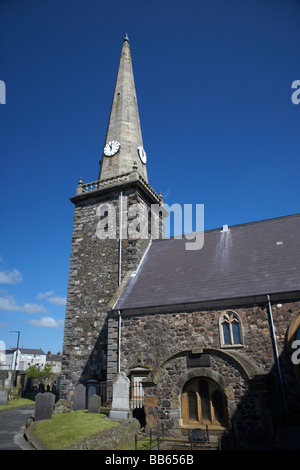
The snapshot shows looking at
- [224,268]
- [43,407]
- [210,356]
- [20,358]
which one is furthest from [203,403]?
[20,358]

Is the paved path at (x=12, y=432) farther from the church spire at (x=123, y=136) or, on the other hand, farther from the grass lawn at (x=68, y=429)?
the church spire at (x=123, y=136)

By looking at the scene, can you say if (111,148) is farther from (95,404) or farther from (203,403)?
(203,403)

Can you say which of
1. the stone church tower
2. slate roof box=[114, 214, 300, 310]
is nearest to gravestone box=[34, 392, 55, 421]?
the stone church tower

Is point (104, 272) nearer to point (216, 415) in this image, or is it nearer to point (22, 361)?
point (216, 415)

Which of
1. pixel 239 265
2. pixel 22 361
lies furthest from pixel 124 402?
pixel 22 361

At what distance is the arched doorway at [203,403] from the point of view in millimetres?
11984

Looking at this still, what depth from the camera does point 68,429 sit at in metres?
10.4

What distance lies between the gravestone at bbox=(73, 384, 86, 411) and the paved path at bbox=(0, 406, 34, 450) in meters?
2.52

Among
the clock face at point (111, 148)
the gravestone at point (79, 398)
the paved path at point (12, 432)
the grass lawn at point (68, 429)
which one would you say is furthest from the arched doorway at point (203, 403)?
the clock face at point (111, 148)

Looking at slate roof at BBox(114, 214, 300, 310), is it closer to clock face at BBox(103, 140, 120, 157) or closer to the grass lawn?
the grass lawn

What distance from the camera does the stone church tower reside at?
59.4 feet

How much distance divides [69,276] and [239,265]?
1077 centimetres

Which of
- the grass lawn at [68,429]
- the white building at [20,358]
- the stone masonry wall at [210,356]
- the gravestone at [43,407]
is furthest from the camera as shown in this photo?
the white building at [20,358]

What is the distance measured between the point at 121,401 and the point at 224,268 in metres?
7.70
